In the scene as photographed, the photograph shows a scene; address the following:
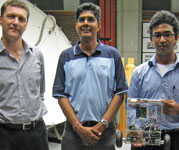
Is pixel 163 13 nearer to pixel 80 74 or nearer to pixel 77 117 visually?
pixel 80 74

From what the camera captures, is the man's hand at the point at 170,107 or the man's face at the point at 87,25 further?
the man's face at the point at 87,25

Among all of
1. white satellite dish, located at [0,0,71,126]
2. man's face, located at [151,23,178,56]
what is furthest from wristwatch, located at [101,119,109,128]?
white satellite dish, located at [0,0,71,126]

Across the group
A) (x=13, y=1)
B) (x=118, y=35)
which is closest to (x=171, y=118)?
(x=13, y=1)

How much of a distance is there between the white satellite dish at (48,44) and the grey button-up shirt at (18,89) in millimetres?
984

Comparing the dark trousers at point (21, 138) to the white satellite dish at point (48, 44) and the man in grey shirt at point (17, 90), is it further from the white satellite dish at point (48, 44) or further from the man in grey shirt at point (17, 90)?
the white satellite dish at point (48, 44)

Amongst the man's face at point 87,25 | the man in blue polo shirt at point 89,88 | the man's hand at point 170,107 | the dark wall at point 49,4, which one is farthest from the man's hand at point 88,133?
the dark wall at point 49,4

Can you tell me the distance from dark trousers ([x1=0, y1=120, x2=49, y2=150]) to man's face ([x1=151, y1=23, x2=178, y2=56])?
3.01 ft

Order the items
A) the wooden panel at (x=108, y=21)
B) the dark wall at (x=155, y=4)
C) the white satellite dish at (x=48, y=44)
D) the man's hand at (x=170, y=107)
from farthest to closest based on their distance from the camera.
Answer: the dark wall at (x=155, y=4)
the wooden panel at (x=108, y=21)
the white satellite dish at (x=48, y=44)
the man's hand at (x=170, y=107)

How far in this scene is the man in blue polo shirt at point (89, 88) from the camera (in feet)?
4.92

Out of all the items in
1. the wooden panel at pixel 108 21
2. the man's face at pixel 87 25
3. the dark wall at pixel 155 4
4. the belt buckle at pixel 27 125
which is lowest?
the belt buckle at pixel 27 125

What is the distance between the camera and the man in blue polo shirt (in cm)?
150

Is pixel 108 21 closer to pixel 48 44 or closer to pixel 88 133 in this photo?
pixel 48 44

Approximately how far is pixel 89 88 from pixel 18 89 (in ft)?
1.45

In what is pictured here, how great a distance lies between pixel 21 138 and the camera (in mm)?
1496
